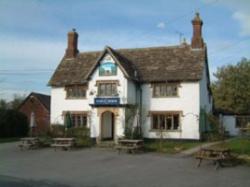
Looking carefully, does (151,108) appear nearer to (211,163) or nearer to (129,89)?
(129,89)

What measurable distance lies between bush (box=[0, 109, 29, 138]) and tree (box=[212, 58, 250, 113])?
27223 mm

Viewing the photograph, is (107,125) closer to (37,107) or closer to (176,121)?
(176,121)

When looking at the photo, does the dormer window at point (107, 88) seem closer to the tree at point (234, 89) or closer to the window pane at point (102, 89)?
the window pane at point (102, 89)

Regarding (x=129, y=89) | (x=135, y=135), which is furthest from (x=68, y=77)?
(x=135, y=135)

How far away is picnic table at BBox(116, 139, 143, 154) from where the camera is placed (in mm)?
28711

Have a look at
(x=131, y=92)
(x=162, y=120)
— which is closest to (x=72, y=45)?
(x=131, y=92)

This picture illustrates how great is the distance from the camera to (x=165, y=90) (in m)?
36.7

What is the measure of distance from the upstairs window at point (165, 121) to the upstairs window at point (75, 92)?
6819 millimetres

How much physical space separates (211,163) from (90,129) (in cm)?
1578

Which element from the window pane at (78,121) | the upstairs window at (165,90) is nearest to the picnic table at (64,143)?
the window pane at (78,121)

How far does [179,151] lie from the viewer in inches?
1135

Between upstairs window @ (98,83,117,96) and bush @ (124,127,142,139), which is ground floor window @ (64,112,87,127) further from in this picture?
bush @ (124,127,142,139)

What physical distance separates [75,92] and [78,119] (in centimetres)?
249

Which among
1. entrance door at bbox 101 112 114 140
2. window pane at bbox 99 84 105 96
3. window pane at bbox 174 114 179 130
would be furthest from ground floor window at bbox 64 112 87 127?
window pane at bbox 174 114 179 130
